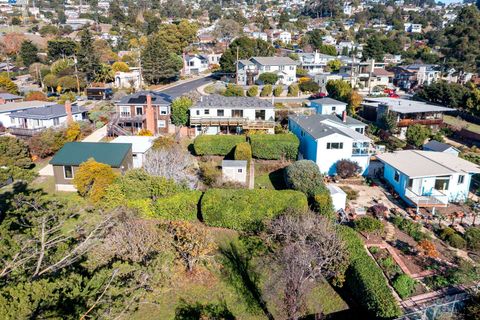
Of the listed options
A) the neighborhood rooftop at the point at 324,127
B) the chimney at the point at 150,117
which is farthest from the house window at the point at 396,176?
the chimney at the point at 150,117

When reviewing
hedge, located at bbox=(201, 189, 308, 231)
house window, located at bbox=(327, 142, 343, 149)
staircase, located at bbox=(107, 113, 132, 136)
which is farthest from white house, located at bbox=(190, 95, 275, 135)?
hedge, located at bbox=(201, 189, 308, 231)

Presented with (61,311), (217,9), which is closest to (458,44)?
(61,311)

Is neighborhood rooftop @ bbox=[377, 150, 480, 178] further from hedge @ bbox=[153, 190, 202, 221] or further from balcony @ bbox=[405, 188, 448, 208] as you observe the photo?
hedge @ bbox=[153, 190, 202, 221]

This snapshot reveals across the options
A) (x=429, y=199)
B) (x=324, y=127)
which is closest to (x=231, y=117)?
(x=324, y=127)

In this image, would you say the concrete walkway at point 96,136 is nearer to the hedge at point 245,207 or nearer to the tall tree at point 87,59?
the hedge at point 245,207

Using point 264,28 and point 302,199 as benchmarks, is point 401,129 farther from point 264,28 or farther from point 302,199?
point 264,28

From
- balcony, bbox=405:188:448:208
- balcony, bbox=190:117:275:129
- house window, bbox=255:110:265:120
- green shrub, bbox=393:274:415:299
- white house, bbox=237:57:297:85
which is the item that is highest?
white house, bbox=237:57:297:85
